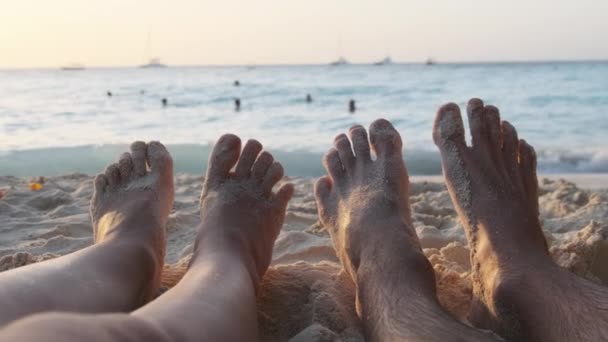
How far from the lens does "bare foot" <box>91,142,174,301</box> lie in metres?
1.59

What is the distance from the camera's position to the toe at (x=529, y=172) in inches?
69.0

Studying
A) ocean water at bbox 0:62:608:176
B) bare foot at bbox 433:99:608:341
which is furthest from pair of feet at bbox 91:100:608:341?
ocean water at bbox 0:62:608:176

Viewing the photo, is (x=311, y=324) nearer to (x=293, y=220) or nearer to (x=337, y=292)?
(x=337, y=292)

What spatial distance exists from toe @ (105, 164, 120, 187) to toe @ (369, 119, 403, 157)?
861 millimetres

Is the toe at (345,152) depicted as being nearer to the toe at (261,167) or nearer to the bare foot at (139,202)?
the toe at (261,167)

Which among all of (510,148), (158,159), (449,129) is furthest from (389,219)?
(158,159)

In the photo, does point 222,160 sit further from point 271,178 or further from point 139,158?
point 139,158

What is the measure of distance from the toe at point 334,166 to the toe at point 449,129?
0.32 metres

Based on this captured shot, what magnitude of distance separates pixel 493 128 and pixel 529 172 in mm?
180

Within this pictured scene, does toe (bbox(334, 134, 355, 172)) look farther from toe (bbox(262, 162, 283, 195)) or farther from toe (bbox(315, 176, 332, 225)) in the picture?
toe (bbox(262, 162, 283, 195))

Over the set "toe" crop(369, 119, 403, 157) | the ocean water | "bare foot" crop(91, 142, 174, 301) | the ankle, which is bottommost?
the ocean water

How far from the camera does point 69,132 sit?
7.68m

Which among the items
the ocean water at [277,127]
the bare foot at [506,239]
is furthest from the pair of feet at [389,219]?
the ocean water at [277,127]

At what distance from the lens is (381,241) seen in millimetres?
1528
